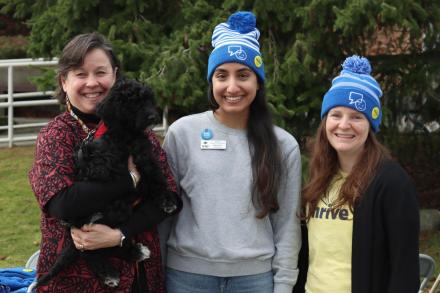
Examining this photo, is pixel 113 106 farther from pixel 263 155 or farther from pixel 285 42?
pixel 285 42

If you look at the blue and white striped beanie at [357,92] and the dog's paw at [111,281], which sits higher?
the blue and white striped beanie at [357,92]

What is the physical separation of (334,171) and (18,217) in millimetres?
6307

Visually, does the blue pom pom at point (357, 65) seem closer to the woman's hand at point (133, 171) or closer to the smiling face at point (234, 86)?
the smiling face at point (234, 86)

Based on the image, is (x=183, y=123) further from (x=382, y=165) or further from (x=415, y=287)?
(x=415, y=287)

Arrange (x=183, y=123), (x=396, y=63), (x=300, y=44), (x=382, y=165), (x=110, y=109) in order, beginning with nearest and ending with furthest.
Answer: (x=110, y=109), (x=382, y=165), (x=183, y=123), (x=300, y=44), (x=396, y=63)

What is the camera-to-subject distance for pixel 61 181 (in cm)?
311

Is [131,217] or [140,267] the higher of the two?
[131,217]

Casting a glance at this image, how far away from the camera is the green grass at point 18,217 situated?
777cm

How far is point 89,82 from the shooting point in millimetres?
3277

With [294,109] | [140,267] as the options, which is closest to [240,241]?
[140,267]

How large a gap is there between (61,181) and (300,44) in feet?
12.3

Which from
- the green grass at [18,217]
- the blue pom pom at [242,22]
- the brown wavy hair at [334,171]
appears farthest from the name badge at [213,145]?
the green grass at [18,217]

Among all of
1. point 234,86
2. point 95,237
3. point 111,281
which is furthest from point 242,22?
point 111,281

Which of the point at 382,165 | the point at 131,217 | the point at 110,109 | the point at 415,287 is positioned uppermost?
the point at 110,109
